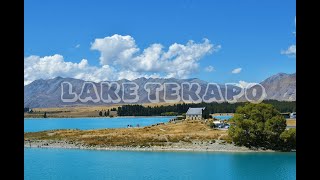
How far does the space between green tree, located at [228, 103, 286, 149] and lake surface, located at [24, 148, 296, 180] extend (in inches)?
51.2

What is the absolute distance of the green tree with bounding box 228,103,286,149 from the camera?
1991 centimetres

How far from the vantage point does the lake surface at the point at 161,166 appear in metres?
13.9

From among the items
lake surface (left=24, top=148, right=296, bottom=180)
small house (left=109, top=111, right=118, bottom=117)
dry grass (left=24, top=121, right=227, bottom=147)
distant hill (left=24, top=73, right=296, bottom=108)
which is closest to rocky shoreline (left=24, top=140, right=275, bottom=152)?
dry grass (left=24, top=121, right=227, bottom=147)

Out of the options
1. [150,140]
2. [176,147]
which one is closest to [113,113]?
[150,140]

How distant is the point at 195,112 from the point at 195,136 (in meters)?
11.6

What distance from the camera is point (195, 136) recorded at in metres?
24.0

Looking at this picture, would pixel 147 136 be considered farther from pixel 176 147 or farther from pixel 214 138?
pixel 214 138

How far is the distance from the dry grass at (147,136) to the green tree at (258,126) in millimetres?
3061

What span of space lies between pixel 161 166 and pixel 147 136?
9840 millimetres

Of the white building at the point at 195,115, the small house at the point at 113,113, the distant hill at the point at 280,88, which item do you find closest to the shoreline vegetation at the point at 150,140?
the white building at the point at 195,115

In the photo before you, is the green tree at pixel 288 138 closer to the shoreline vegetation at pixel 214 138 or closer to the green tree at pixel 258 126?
the shoreline vegetation at pixel 214 138
